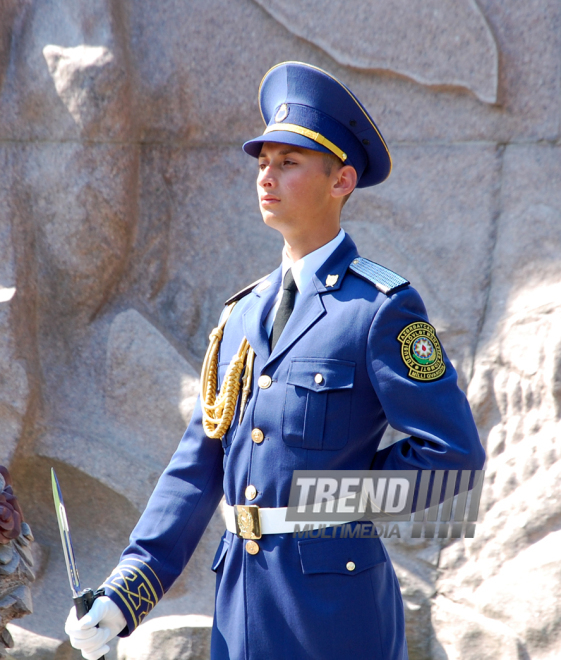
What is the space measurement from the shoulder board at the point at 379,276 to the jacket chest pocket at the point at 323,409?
18 cm

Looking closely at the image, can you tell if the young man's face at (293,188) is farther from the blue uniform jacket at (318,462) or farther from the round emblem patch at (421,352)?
the round emblem patch at (421,352)

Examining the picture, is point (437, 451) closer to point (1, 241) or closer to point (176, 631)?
point (176, 631)

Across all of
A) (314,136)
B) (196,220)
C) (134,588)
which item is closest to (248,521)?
(134,588)

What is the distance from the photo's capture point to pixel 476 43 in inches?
133

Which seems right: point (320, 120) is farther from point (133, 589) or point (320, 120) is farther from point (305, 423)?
point (133, 589)

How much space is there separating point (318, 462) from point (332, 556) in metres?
0.18

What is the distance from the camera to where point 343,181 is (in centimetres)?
177

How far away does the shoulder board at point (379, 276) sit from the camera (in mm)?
1642

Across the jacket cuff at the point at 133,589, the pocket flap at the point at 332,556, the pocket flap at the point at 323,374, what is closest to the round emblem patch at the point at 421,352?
the pocket flap at the point at 323,374

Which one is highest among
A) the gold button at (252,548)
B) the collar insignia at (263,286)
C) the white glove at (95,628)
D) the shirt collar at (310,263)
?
the shirt collar at (310,263)

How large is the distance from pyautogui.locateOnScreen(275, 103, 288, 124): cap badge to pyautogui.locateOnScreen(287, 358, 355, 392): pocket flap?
0.54m

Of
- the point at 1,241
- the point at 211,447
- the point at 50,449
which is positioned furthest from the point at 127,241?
the point at 211,447

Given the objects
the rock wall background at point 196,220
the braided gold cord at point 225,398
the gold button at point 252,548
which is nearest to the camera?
the gold button at point 252,548

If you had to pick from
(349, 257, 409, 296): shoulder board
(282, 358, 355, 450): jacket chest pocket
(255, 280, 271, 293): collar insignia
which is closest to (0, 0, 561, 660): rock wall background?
(255, 280, 271, 293): collar insignia
